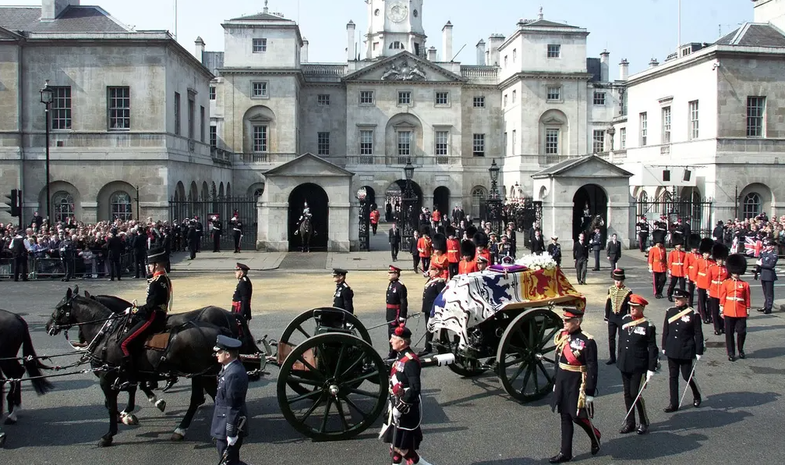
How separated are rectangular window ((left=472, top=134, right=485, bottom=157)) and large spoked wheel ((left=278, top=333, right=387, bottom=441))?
51.2 m

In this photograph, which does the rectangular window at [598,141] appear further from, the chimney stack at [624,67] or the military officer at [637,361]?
the military officer at [637,361]

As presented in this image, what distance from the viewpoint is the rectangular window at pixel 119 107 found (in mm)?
31734

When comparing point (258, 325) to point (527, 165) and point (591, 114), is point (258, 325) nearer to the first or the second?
point (527, 165)

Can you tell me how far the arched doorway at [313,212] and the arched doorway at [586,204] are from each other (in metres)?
10.8

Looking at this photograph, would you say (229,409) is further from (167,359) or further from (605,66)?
(605,66)

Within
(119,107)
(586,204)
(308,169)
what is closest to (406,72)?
(586,204)

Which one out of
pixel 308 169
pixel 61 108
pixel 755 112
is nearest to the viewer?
pixel 308 169

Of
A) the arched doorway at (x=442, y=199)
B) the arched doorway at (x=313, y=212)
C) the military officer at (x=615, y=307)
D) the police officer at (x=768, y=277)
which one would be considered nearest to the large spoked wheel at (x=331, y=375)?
the military officer at (x=615, y=307)

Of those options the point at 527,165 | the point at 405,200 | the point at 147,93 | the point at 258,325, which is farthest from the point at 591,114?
the point at 258,325

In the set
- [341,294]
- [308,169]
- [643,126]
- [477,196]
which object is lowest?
[341,294]

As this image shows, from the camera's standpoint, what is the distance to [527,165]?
54.4m

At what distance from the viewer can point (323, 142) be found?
58.2 m

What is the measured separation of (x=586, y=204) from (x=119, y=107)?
21306mm

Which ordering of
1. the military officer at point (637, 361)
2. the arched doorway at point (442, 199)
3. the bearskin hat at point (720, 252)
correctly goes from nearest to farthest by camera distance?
the military officer at point (637, 361)
the bearskin hat at point (720, 252)
the arched doorway at point (442, 199)
